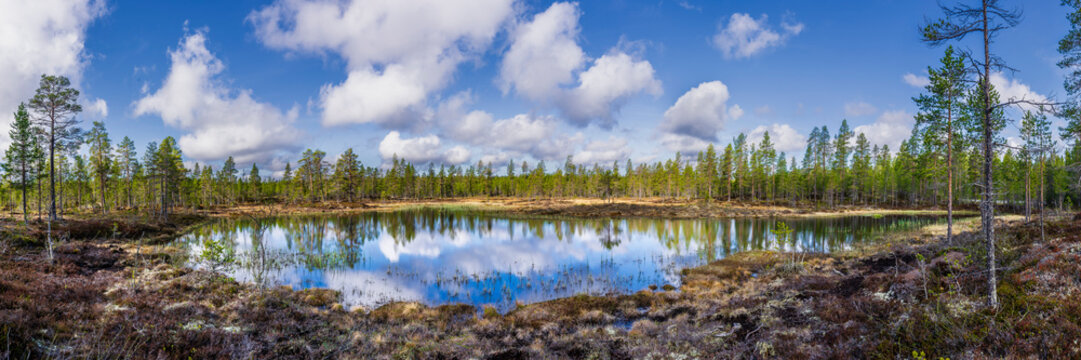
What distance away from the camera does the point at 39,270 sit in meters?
15.2

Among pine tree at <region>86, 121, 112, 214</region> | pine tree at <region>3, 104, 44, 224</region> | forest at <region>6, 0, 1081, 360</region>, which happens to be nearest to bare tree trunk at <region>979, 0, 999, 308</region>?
forest at <region>6, 0, 1081, 360</region>

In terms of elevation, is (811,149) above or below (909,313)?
above

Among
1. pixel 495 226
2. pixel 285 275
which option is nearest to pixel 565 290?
pixel 285 275

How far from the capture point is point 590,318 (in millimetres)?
13453

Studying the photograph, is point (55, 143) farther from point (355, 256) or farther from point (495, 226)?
point (495, 226)

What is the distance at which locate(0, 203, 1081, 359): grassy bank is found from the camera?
802cm

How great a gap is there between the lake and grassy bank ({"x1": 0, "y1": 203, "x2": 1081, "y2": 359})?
206cm

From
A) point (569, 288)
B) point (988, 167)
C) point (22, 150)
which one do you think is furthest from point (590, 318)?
point (22, 150)

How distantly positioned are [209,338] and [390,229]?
111 feet

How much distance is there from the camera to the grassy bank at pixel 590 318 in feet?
26.3

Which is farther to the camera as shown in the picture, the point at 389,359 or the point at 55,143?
the point at 55,143

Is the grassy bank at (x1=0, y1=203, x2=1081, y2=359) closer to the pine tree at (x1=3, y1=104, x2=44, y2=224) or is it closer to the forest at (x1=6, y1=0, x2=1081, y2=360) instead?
the forest at (x1=6, y1=0, x2=1081, y2=360)

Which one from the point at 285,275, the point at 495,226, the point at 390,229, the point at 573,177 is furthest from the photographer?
the point at 573,177

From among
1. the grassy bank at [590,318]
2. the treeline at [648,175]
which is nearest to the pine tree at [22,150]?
the treeline at [648,175]
